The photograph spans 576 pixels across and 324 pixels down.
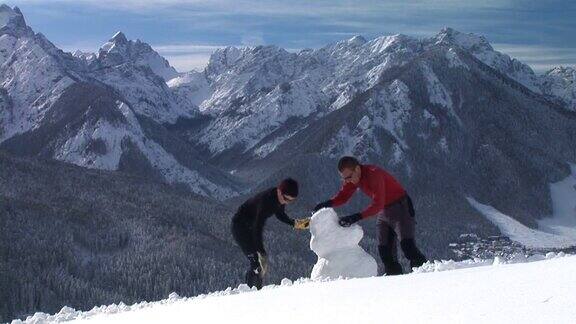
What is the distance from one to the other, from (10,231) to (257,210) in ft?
467

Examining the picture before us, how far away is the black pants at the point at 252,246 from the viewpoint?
15969 mm

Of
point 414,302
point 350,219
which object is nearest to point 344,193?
point 350,219

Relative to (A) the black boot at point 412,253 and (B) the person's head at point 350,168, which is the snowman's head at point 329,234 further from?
(A) the black boot at point 412,253

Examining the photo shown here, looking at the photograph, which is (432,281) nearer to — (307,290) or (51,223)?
(307,290)

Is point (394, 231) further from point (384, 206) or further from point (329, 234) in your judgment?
point (329, 234)

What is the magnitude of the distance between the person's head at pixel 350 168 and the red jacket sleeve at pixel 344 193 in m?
0.30

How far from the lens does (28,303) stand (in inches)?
4493

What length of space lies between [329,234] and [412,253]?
2.05 metres

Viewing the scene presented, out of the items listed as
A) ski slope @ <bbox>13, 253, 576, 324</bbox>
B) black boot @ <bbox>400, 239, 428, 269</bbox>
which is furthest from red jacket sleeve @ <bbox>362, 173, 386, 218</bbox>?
ski slope @ <bbox>13, 253, 576, 324</bbox>

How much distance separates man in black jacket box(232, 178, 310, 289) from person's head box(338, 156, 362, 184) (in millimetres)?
1466

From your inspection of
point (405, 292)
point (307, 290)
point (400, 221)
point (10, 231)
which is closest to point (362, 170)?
point (400, 221)

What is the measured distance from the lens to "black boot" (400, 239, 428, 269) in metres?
15.2

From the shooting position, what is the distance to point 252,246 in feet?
52.6

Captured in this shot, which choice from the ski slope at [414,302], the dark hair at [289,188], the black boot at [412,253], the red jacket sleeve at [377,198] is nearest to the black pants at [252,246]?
the dark hair at [289,188]
